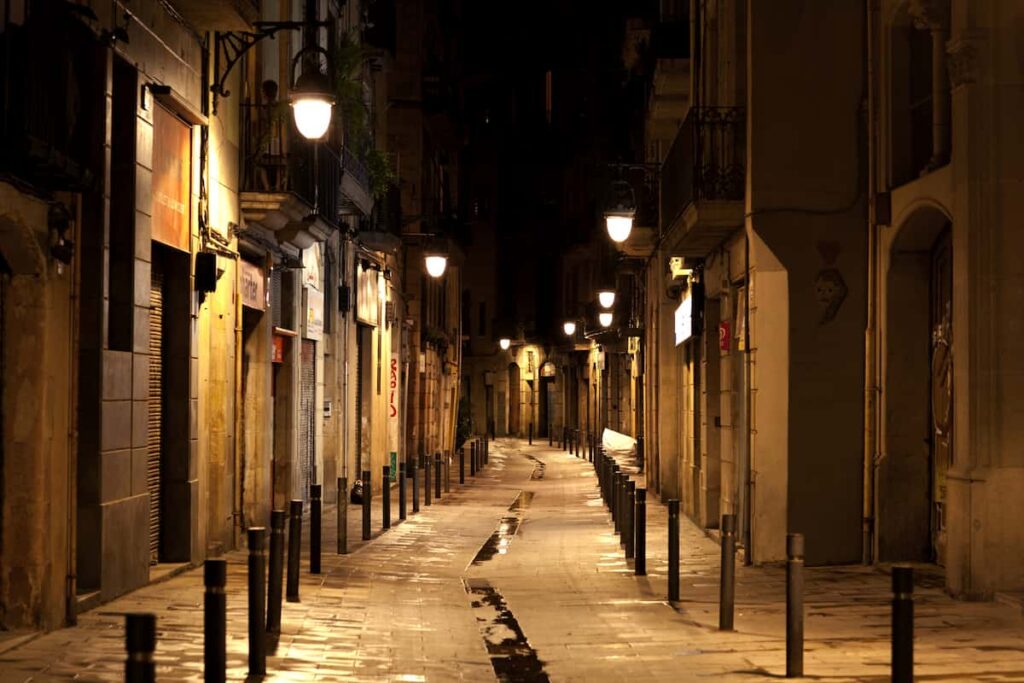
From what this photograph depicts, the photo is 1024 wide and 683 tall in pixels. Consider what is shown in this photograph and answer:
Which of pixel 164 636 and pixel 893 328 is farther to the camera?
pixel 893 328

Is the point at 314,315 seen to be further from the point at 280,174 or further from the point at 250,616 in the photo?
the point at 250,616

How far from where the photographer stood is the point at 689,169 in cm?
1973

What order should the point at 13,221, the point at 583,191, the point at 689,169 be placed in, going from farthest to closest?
the point at 583,191
the point at 689,169
the point at 13,221

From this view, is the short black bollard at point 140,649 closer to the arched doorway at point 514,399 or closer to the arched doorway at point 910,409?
the arched doorway at point 910,409

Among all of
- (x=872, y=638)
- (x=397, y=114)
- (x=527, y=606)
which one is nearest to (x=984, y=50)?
(x=872, y=638)

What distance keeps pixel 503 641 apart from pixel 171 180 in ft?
19.6

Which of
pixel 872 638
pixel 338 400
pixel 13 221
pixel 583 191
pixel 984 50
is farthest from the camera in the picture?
pixel 583 191

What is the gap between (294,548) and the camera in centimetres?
1236

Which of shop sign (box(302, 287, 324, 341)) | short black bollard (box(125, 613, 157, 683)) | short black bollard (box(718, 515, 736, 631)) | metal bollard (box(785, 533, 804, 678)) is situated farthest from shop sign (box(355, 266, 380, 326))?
short black bollard (box(125, 613, 157, 683))

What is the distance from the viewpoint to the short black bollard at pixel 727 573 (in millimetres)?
11203

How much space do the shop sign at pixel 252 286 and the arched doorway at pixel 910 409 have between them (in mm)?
7475

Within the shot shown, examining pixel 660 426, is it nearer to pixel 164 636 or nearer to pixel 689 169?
pixel 689 169

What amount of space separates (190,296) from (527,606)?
4818 millimetres

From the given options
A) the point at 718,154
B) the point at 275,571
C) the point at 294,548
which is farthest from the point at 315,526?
the point at 718,154
